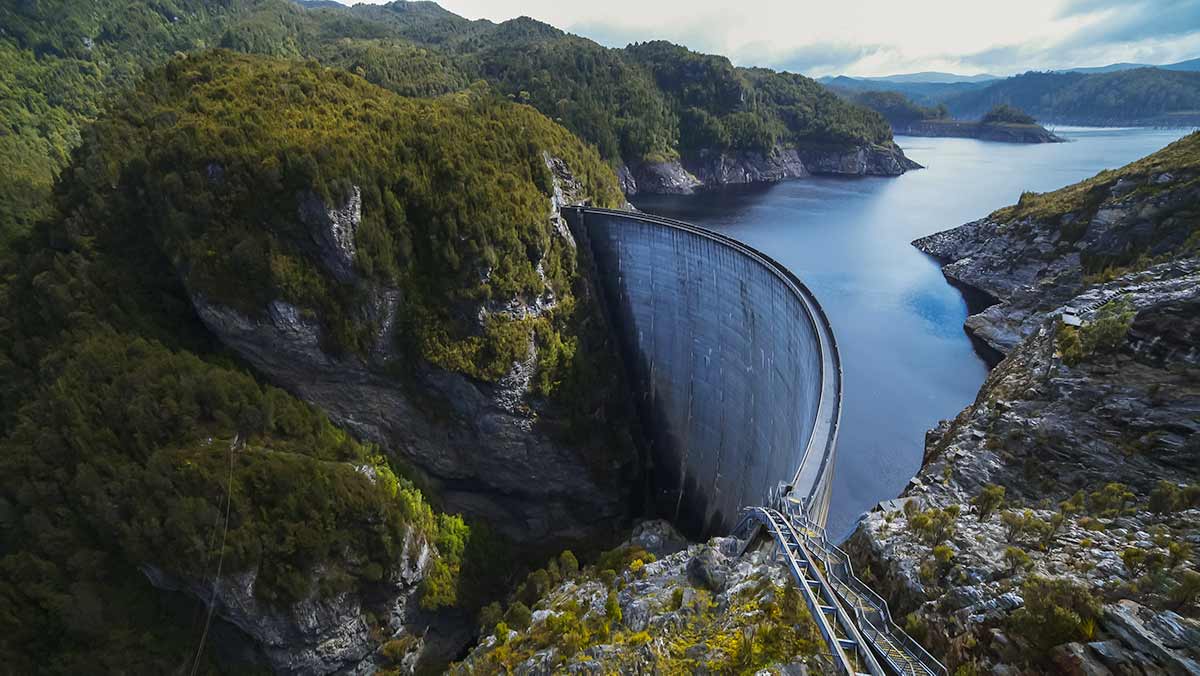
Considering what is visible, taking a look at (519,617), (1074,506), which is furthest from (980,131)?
(519,617)

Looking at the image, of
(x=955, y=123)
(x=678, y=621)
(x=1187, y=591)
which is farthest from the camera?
(x=955, y=123)

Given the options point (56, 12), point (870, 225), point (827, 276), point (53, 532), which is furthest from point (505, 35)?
point (53, 532)

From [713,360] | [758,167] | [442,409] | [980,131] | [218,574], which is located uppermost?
[980,131]

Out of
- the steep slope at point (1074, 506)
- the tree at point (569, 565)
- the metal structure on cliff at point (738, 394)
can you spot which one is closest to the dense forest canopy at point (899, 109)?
the metal structure on cliff at point (738, 394)

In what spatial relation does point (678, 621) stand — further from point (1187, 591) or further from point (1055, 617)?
point (1187, 591)

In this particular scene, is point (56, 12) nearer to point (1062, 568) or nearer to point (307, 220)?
point (307, 220)
